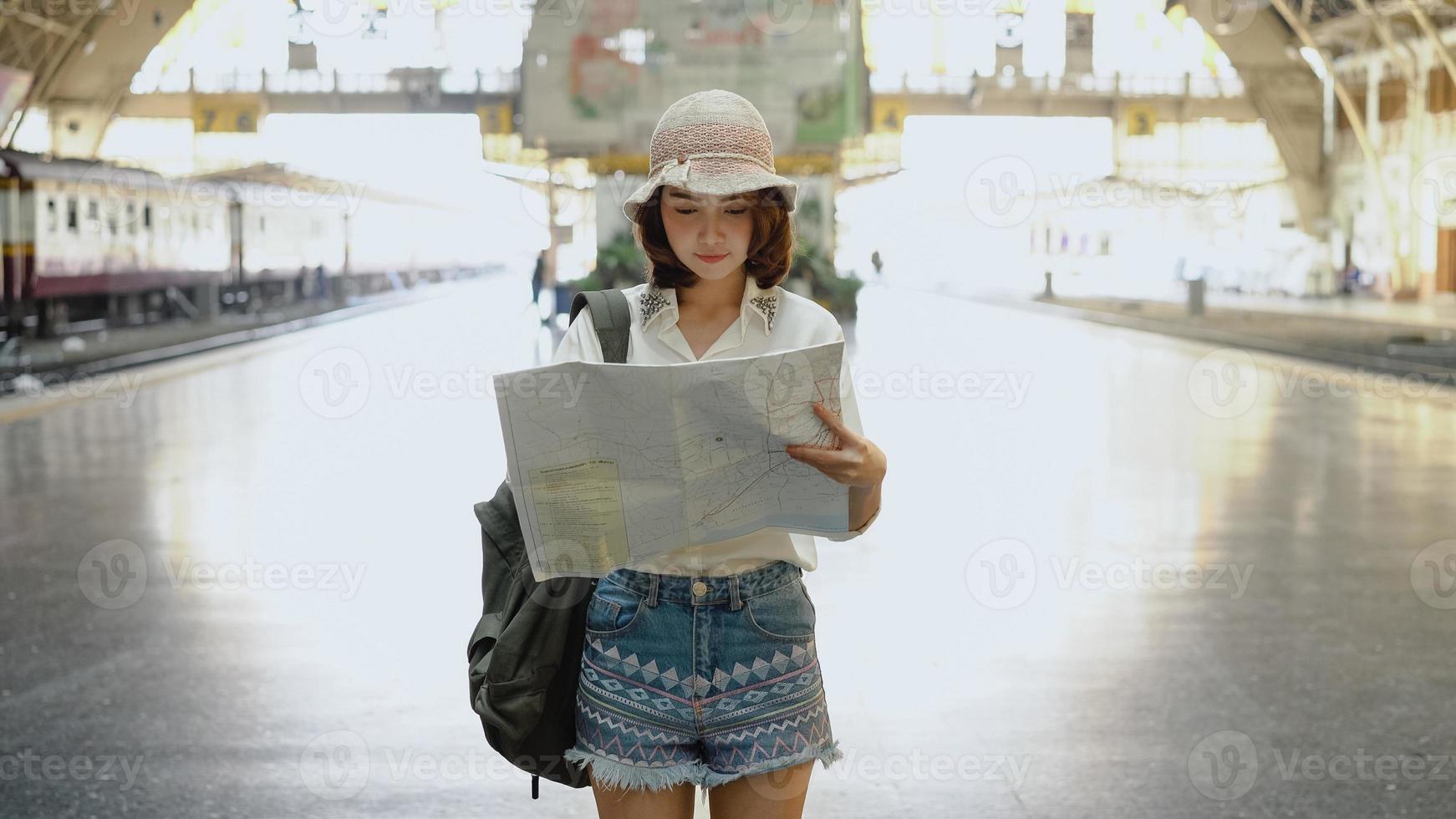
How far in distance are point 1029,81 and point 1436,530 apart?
45653 mm

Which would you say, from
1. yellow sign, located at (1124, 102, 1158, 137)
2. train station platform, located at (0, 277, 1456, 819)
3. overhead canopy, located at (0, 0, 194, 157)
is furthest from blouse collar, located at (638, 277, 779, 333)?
yellow sign, located at (1124, 102, 1158, 137)

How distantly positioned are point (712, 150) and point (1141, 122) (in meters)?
51.0

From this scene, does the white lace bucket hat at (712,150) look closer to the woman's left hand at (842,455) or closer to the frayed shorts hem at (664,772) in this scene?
the woman's left hand at (842,455)

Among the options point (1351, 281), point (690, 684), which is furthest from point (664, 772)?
point (1351, 281)

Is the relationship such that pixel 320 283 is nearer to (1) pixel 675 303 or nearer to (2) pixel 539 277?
(2) pixel 539 277

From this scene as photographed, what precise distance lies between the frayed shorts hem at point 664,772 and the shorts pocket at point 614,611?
20cm

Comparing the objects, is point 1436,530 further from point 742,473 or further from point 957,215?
point 957,215

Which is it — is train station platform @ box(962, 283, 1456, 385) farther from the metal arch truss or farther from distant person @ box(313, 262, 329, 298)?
the metal arch truss

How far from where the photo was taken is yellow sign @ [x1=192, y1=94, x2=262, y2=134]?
2042 inches

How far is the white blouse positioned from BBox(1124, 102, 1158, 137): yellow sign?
165 ft

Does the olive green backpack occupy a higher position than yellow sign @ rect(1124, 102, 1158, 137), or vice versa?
yellow sign @ rect(1124, 102, 1158, 137)

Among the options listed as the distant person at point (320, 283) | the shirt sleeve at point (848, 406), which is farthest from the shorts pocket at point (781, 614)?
the distant person at point (320, 283)

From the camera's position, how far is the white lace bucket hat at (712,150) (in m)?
2.30

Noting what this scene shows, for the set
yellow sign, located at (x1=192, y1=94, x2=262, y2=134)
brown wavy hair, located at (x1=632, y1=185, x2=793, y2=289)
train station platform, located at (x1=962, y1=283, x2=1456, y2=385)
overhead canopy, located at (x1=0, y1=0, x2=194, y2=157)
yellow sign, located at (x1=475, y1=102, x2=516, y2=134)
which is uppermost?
overhead canopy, located at (x1=0, y1=0, x2=194, y2=157)
